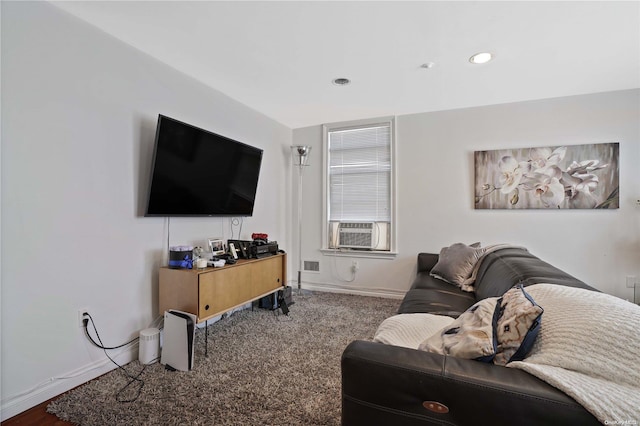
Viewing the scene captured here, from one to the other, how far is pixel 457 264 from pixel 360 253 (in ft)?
4.34

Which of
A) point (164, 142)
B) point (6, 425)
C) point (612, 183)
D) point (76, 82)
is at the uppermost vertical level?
point (76, 82)

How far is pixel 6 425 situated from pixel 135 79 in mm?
2205

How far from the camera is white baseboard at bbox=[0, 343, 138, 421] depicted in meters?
1.54

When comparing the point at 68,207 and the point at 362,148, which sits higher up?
the point at 362,148

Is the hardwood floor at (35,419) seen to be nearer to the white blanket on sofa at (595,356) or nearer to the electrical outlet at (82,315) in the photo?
the electrical outlet at (82,315)

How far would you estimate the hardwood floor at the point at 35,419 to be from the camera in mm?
1500

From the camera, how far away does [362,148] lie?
3.89 meters

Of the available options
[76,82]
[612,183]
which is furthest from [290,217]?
[612,183]

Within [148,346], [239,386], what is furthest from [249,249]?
[239,386]

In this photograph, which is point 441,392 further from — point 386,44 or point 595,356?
point 386,44

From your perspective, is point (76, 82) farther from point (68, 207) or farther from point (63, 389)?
point (63, 389)

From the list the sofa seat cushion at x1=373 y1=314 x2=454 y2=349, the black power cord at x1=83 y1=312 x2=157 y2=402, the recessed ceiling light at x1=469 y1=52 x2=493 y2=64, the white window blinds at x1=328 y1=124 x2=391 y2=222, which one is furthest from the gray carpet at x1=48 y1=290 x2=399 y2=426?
the recessed ceiling light at x1=469 y1=52 x2=493 y2=64

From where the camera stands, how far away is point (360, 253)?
150 inches

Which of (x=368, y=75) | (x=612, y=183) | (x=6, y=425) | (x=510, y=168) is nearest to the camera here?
(x=6, y=425)
